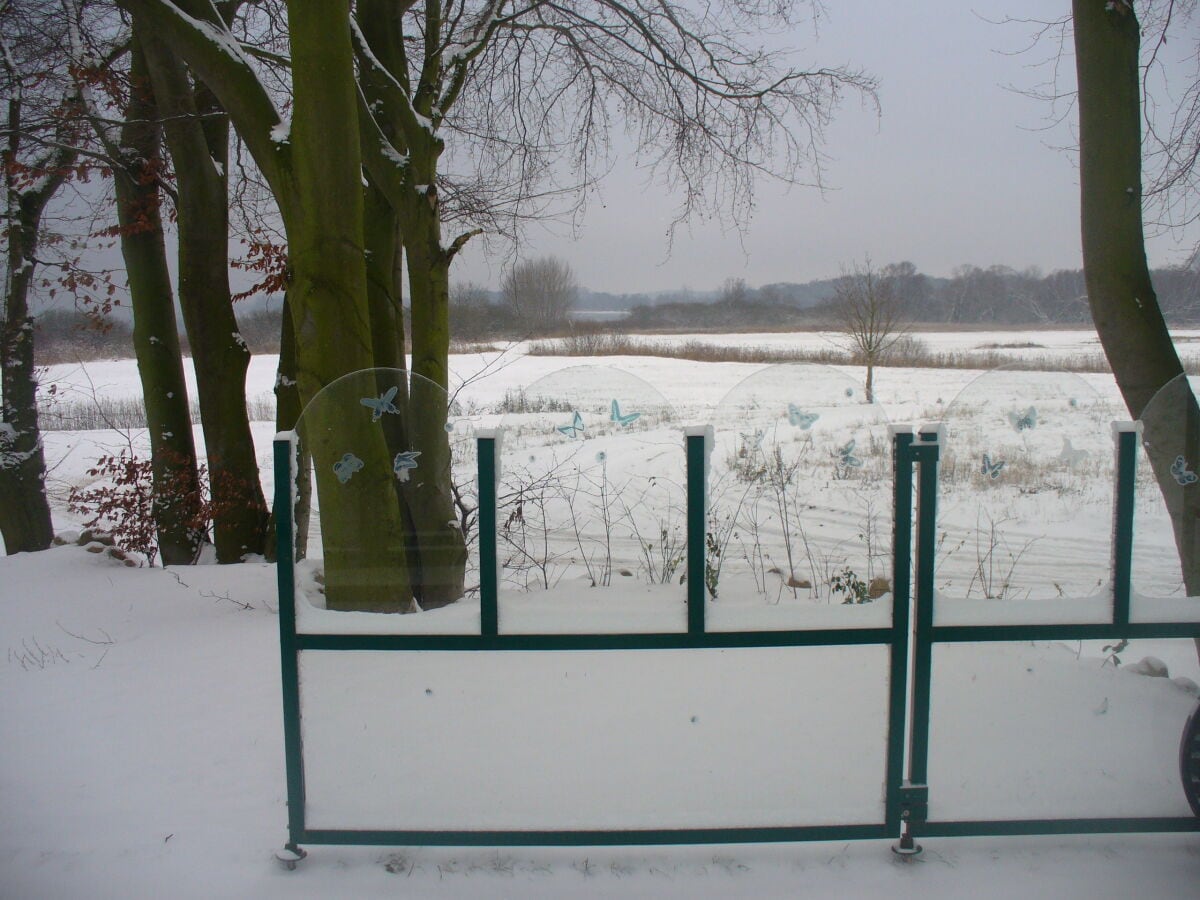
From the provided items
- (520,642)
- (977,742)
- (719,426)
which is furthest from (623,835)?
(719,426)

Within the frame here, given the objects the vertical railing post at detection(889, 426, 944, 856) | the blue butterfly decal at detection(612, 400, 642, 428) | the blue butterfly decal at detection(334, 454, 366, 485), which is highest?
the blue butterfly decal at detection(612, 400, 642, 428)

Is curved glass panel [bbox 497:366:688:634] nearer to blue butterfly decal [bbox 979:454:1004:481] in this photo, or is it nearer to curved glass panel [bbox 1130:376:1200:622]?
blue butterfly decal [bbox 979:454:1004:481]

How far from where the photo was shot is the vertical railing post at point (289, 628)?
2479mm

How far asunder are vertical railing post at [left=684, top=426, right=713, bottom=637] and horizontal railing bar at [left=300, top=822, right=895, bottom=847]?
0.63m

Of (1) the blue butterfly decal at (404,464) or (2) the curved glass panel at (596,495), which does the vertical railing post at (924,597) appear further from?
(1) the blue butterfly decal at (404,464)

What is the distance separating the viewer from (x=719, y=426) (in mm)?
3127

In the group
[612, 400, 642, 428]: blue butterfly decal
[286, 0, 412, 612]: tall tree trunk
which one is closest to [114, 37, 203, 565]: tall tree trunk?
[286, 0, 412, 612]: tall tree trunk

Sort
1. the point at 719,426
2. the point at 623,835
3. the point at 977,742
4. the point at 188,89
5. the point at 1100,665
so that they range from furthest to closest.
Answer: the point at 188,89 < the point at 1100,665 < the point at 719,426 < the point at 977,742 < the point at 623,835

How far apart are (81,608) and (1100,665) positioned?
6.07 meters

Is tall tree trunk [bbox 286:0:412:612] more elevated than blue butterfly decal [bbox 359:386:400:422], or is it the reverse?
tall tree trunk [bbox 286:0:412:612]

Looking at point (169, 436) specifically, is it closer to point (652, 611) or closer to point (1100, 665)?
point (652, 611)

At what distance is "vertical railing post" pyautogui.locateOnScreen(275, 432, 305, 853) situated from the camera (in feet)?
8.13

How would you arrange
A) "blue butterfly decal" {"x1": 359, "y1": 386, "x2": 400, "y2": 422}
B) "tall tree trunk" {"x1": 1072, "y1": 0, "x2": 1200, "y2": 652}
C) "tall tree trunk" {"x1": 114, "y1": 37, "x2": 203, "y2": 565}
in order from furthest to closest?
1. "tall tree trunk" {"x1": 114, "y1": 37, "x2": 203, "y2": 565}
2. "tall tree trunk" {"x1": 1072, "y1": 0, "x2": 1200, "y2": 652}
3. "blue butterfly decal" {"x1": 359, "y1": 386, "x2": 400, "y2": 422}

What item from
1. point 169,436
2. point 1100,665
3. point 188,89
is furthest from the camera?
point 169,436
